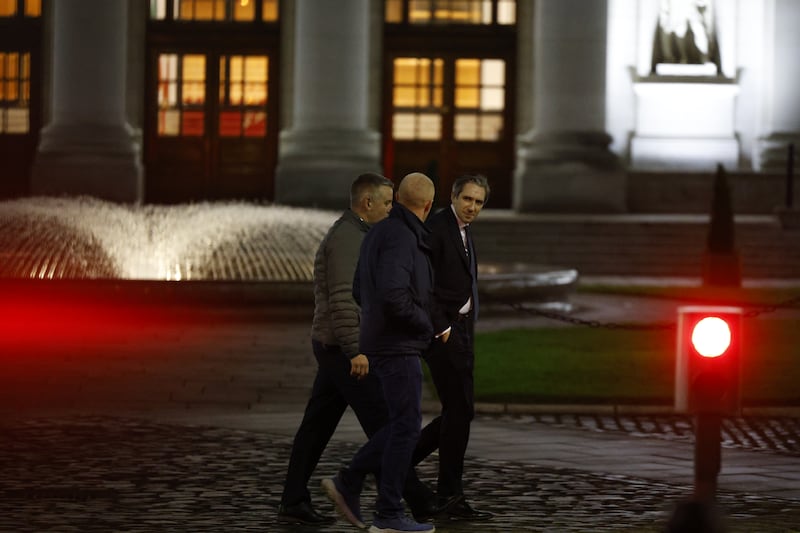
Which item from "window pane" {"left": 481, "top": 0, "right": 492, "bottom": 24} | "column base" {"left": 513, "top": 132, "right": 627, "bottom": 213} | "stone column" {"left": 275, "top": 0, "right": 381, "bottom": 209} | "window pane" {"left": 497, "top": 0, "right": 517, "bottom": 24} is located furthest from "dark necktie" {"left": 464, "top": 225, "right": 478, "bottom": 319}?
"window pane" {"left": 497, "top": 0, "right": 517, "bottom": 24}

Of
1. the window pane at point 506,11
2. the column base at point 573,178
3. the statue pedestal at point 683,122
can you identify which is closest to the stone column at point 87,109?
the column base at point 573,178

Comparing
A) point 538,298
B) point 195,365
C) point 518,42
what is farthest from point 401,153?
point 195,365

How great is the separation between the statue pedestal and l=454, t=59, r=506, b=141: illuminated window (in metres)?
3.03

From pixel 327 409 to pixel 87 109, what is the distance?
88.0 ft

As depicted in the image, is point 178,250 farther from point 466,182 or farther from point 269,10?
point 269,10

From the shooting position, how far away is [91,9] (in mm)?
35125

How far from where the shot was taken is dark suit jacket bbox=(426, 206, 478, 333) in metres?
9.36

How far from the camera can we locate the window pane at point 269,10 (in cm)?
3831

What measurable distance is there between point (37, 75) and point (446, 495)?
30.5 meters

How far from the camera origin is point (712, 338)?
771 centimetres

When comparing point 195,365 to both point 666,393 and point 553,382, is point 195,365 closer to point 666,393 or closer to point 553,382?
point 553,382

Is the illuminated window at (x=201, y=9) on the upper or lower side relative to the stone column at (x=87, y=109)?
upper

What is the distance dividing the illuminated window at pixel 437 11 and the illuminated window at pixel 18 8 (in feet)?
23.2

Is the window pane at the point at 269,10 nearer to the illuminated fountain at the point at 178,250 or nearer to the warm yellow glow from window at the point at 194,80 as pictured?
the warm yellow glow from window at the point at 194,80
